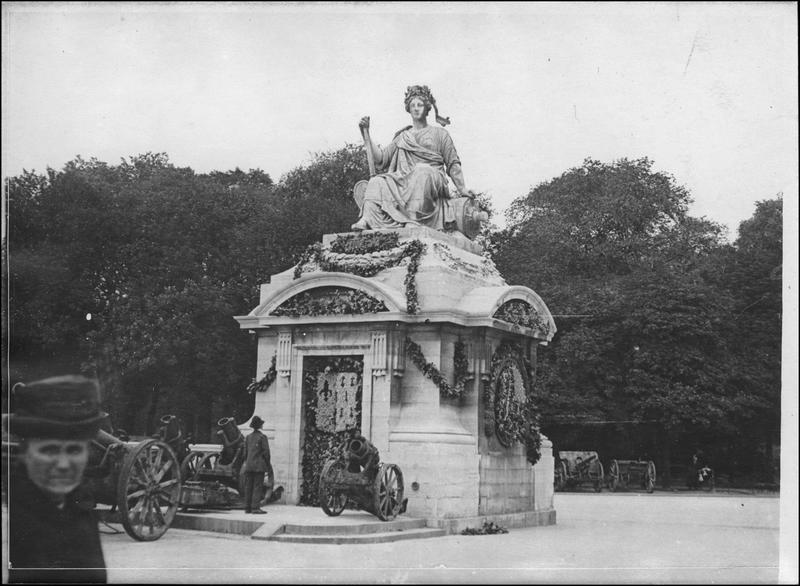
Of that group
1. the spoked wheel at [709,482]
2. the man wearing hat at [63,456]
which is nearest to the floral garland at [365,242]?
the man wearing hat at [63,456]

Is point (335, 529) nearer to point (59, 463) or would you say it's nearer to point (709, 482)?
point (59, 463)

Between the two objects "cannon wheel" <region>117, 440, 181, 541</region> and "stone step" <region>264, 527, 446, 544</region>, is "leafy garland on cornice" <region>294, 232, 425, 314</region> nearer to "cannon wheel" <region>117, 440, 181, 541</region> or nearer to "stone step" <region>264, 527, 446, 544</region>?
"stone step" <region>264, 527, 446, 544</region>

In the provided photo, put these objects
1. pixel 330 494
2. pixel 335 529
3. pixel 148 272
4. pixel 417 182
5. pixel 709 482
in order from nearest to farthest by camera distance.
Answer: pixel 335 529 → pixel 330 494 → pixel 417 182 → pixel 148 272 → pixel 709 482

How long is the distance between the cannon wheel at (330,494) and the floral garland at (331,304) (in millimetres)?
2705

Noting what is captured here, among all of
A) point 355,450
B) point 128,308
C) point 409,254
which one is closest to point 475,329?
point 409,254

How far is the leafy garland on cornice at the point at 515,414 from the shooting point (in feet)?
50.1

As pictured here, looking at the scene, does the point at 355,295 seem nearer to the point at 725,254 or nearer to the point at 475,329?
the point at 475,329

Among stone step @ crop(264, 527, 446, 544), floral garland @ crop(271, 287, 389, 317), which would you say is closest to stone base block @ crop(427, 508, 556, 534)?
stone step @ crop(264, 527, 446, 544)

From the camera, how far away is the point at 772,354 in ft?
101

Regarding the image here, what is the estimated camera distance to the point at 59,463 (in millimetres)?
6543

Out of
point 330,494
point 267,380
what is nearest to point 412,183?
point 267,380

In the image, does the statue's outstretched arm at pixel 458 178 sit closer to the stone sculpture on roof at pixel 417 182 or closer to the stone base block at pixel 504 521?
the stone sculpture on roof at pixel 417 182

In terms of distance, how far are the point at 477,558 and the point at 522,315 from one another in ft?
18.8

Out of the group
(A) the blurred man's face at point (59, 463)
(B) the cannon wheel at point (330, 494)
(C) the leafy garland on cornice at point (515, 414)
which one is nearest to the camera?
(A) the blurred man's face at point (59, 463)
